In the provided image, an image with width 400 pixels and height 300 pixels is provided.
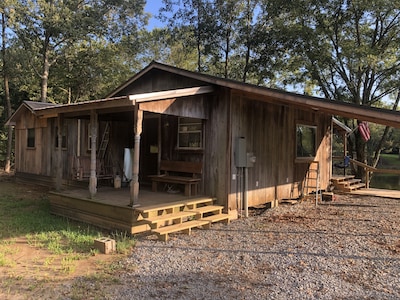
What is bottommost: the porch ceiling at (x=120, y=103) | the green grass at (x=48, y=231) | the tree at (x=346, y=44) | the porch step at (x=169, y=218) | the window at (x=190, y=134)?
the green grass at (x=48, y=231)

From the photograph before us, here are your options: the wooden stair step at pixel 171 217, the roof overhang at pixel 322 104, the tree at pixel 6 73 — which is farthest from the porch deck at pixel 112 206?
the tree at pixel 6 73

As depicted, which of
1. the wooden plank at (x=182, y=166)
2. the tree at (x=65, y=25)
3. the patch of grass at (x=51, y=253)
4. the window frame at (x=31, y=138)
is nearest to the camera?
the patch of grass at (x=51, y=253)

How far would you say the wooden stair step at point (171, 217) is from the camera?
18.1 ft

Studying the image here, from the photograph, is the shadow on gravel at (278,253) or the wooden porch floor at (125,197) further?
the wooden porch floor at (125,197)

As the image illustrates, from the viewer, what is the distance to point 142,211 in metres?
5.56

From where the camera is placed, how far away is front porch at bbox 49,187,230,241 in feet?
18.6

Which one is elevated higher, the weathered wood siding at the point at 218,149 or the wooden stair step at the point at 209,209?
the weathered wood siding at the point at 218,149

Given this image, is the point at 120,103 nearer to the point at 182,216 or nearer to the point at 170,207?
the point at 170,207

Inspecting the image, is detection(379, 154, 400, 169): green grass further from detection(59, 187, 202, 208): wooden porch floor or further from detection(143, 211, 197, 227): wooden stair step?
detection(143, 211, 197, 227): wooden stair step

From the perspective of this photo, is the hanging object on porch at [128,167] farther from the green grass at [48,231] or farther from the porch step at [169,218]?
the porch step at [169,218]

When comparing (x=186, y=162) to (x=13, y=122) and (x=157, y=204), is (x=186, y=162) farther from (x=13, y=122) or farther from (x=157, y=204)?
(x=13, y=122)

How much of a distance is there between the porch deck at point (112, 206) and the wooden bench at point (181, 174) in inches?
11.1

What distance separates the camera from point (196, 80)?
787cm

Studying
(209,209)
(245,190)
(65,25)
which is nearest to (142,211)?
(209,209)
